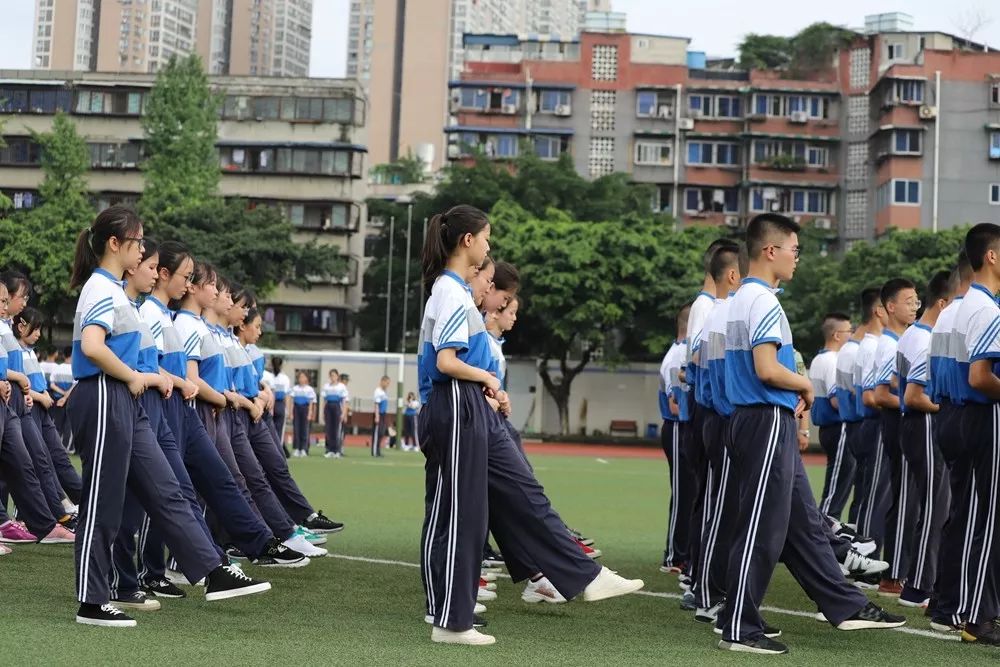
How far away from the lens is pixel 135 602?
23.1 ft

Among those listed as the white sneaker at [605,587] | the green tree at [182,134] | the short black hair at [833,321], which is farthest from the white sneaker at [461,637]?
the green tree at [182,134]

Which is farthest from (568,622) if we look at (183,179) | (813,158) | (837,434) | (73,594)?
(813,158)

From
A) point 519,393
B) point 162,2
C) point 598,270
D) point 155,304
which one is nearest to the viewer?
point 155,304

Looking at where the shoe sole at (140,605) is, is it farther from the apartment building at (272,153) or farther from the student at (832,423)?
the apartment building at (272,153)

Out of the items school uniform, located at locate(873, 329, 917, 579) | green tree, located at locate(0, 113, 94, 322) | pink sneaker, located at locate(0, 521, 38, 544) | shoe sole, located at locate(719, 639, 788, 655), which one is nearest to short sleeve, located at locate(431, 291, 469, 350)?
shoe sole, located at locate(719, 639, 788, 655)

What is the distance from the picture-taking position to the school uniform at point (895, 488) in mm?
8422

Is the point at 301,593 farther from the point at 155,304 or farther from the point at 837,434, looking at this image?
the point at 837,434

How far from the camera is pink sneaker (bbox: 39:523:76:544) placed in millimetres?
9898

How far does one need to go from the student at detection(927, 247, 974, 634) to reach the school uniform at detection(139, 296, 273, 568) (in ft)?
12.5

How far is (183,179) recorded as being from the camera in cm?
5369

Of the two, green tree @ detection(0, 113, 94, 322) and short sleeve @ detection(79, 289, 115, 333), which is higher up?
green tree @ detection(0, 113, 94, 322)

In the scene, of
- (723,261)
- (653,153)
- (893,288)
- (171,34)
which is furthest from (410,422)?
(171,34)

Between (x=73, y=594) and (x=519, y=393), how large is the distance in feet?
137

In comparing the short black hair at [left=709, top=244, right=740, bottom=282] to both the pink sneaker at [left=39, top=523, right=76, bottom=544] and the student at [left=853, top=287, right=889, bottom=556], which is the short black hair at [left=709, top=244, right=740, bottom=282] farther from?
the pink sneaker at [left=39, top=523, right=76, bottom=544]
